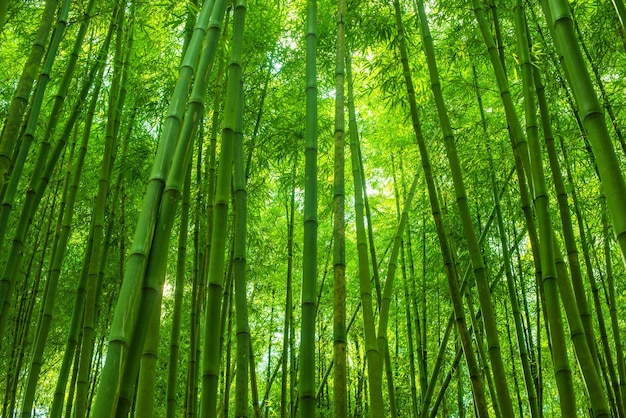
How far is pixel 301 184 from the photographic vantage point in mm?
4820

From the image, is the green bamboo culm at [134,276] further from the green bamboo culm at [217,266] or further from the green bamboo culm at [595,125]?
the green bamboo culm at [595,125]

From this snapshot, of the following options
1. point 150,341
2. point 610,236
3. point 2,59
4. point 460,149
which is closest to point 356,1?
point 460,149

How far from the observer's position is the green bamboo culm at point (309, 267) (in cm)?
150

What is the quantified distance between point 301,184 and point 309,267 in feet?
10.5

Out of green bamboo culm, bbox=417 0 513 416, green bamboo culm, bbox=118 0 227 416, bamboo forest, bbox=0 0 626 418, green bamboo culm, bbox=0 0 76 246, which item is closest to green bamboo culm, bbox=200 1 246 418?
bamboo forest, bbox=0 0 626 418

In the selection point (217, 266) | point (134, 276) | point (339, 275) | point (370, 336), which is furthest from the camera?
point (370, 336)

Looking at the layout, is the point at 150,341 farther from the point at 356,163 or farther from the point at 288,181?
the point at 288,181

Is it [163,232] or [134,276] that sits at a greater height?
[163,232]

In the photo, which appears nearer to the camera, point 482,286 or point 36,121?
point 482,286

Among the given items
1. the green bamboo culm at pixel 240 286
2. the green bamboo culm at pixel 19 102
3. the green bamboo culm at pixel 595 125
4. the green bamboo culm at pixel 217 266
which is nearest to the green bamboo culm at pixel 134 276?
the green bamboo culm at pixel 217 266

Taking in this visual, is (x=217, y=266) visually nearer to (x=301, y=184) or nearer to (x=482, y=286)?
(x=482, y=286)

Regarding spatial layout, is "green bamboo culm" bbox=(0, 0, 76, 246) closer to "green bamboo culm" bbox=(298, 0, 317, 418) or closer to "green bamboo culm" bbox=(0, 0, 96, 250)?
"green bamboo culm" bbox=(0, 0, 96, 250)

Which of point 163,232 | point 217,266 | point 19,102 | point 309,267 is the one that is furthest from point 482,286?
point 19,102

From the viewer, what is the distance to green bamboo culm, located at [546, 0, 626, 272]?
3.43 ft
